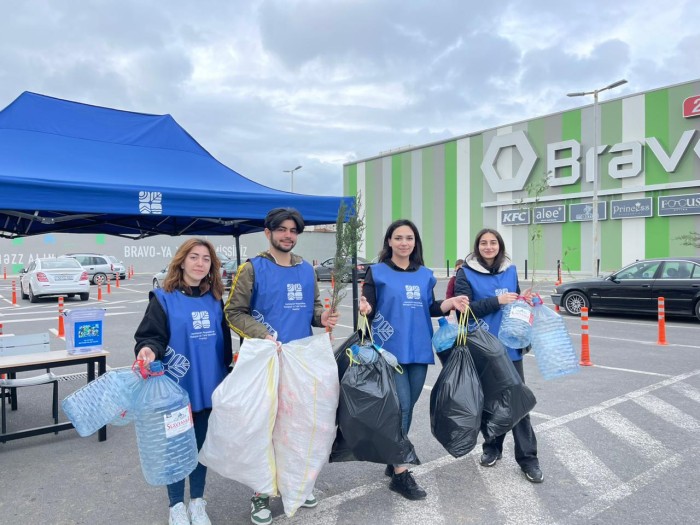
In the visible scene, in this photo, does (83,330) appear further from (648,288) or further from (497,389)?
(648,288)

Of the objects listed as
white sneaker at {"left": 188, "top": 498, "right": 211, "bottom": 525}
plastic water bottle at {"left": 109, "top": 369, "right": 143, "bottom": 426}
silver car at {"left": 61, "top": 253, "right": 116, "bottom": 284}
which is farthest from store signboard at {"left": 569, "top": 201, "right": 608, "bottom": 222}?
plastic water bottle at {"left": 109, "top": 369, "right": 143, "bottom": 426}

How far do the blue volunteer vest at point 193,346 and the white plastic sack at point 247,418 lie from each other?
0.76 ft

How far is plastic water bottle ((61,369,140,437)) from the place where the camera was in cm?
261

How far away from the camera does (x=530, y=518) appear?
3021mm

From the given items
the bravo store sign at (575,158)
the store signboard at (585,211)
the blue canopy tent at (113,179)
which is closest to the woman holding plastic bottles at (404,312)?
the blue canopy tent at (113,179)

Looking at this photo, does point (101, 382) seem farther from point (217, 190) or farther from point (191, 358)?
point (217, 190)

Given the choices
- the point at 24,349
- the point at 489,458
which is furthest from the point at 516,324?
the point at 24,349

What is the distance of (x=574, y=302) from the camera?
12.5m

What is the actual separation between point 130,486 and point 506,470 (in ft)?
8.50

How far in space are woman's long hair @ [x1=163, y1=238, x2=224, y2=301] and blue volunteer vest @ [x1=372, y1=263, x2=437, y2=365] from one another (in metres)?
0.95

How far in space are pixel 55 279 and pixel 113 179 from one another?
1400 centimetres

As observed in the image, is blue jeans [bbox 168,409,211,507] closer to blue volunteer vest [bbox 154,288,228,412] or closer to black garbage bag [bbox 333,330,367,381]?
blue volunteer vest [bbox 154,288,228,412]

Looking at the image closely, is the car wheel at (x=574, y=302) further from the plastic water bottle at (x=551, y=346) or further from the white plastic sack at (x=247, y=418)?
the white plastic sack at (x=247, y=418)

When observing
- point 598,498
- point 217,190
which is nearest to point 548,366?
point 598,498
